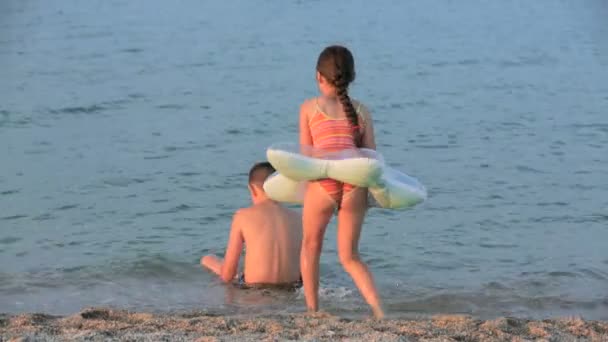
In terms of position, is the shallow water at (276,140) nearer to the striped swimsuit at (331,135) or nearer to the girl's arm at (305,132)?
the striped swimsuit at (331,135)

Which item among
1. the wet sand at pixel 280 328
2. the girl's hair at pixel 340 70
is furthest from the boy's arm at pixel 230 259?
the girl's hair at pixel 340 70

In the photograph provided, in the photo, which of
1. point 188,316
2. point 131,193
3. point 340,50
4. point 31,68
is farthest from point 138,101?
point 340,50

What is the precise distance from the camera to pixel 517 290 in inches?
305

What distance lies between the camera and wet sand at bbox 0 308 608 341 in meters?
5.29

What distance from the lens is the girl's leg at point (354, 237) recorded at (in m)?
5.75

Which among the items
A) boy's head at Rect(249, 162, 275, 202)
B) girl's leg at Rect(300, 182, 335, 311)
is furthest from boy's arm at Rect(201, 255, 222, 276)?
girl's leg at Rect(300, 182, 335, 311)

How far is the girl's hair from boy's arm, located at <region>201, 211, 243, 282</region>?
1.84m

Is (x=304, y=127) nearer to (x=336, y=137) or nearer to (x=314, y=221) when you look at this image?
(x=336, y=137)

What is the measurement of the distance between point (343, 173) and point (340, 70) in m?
0.51

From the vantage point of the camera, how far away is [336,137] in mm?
5707

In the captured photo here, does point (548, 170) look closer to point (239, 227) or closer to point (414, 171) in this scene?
point (414, 171)

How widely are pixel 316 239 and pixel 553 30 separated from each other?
1378 cm

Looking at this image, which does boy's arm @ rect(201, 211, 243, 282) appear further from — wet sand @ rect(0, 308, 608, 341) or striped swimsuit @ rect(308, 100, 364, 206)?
striped swimsuit @ rect(308, 100, 364, 206)

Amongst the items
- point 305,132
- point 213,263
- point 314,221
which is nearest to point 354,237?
point 314,221
